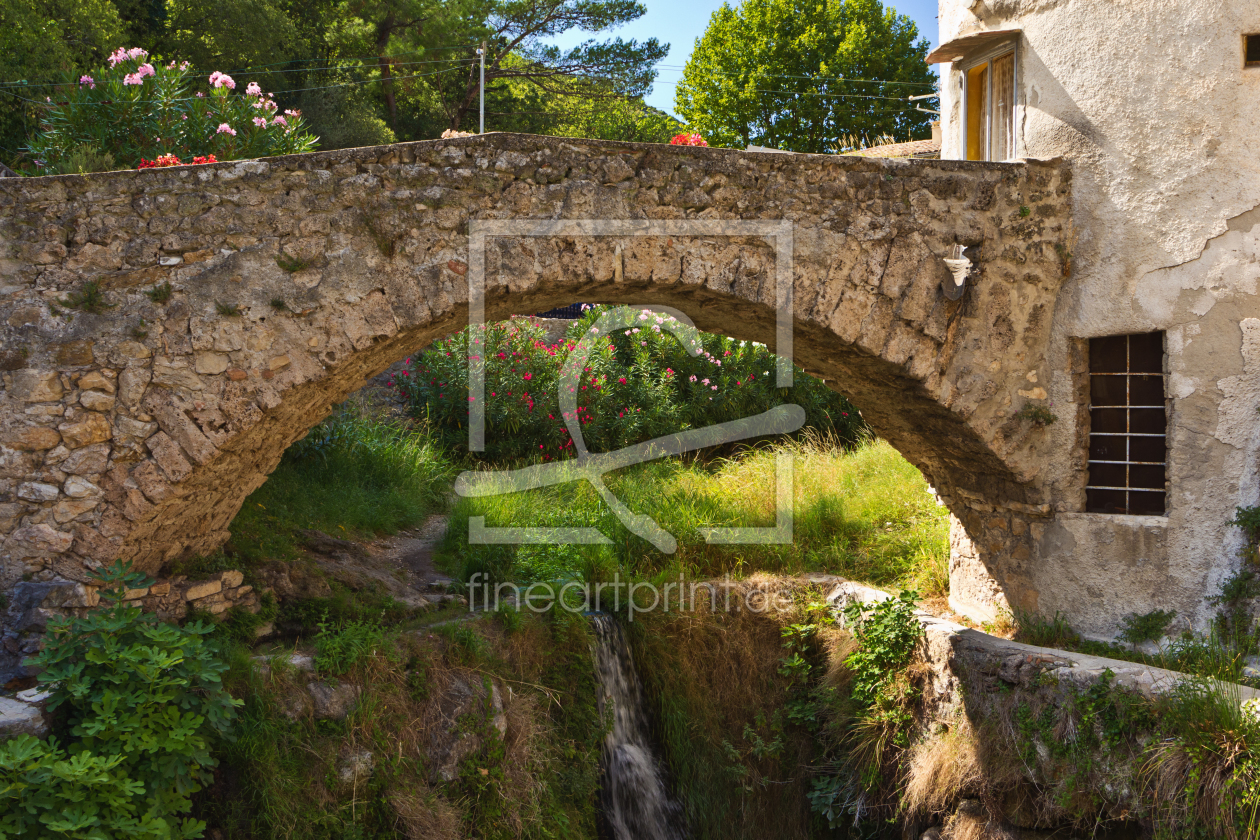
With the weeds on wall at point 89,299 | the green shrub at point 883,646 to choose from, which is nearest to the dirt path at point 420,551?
the weeds on wall at point 89,299

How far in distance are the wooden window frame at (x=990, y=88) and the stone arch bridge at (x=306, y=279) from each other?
0.91 m

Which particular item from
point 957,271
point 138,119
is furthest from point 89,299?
point 957,271

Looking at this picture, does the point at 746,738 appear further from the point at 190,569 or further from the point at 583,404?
the point at 583,404

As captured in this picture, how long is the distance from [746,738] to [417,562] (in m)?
2.79

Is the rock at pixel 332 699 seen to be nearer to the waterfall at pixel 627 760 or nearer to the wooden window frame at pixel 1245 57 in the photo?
the waterfall at pixel 627 760

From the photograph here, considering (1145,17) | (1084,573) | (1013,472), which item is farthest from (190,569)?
(1145,17)

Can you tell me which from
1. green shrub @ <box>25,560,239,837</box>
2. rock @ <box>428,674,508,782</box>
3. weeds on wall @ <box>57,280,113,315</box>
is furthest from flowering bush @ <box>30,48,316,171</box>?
rock @ <box>428,674,508,782</box>

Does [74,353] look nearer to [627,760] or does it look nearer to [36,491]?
[36,491]

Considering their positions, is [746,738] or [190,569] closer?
[190,569]

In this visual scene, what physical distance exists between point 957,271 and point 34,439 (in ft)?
16.5

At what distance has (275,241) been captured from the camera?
4.29 meters

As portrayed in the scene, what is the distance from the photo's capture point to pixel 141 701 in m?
3.60

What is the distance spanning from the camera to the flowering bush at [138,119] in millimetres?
6645

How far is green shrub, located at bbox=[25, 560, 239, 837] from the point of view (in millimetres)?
3516
